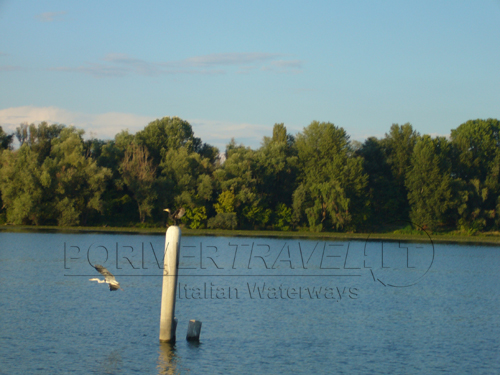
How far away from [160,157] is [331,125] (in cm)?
2292

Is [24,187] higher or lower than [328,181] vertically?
lower

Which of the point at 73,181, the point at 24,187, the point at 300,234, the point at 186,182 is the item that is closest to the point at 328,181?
the point at 300,234

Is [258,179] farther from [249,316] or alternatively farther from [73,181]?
[249,316]

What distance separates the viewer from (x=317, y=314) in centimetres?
2195

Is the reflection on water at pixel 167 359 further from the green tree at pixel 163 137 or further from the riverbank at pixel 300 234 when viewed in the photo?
the green tree at pixel 163 137

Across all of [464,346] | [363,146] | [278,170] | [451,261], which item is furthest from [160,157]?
[464,346]

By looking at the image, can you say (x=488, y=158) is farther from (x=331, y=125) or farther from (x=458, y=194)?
(x=331, y=125)

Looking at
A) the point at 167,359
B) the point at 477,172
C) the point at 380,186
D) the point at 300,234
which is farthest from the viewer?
the point at 380,186

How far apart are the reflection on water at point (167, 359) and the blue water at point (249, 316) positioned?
0.05 metres

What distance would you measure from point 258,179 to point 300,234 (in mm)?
9241

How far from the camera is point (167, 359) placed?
14.9m

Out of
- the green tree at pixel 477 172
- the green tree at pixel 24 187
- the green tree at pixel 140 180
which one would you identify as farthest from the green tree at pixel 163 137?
the green tree at pixel 477 172

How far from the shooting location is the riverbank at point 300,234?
6028 cm

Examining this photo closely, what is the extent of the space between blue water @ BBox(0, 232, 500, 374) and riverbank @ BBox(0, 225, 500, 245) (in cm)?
2095
